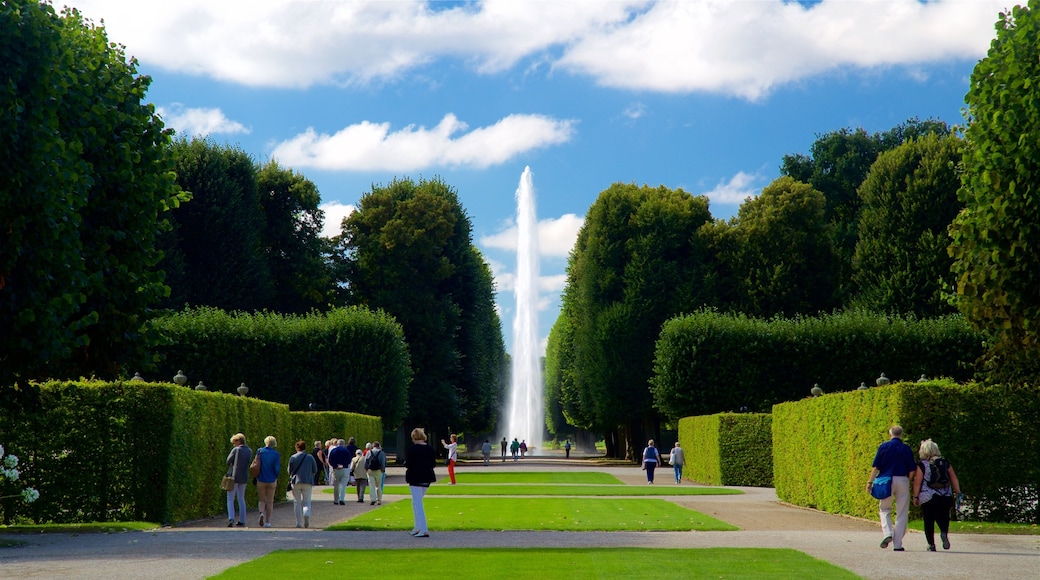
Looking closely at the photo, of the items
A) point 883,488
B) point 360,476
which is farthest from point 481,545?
point 360,476

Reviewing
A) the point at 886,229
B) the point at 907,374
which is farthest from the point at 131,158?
the point at 886,229

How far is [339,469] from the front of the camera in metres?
29.6

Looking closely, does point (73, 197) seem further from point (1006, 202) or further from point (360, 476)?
point (1006, 202)

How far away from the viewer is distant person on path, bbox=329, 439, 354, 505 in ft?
96.7

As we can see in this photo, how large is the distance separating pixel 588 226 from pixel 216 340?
80.7ft

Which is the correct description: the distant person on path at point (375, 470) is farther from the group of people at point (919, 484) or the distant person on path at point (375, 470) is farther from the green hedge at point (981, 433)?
the group of people at point (919, 484)

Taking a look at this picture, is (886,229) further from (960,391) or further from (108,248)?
(108,248)

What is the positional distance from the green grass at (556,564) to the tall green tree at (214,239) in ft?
137

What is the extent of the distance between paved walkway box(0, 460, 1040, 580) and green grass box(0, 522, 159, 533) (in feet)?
2.11

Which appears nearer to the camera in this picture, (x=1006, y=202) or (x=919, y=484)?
(x=919, y=484)

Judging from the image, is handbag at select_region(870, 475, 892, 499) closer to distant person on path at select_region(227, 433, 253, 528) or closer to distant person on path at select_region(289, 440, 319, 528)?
distant person on path at select_region(289, 440, 319, 528)

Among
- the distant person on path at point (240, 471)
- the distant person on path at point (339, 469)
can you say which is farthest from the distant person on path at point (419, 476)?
the distant person on path at point (339, 469)

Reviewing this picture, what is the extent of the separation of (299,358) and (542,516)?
28.3m

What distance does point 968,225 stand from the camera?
22.1 m
